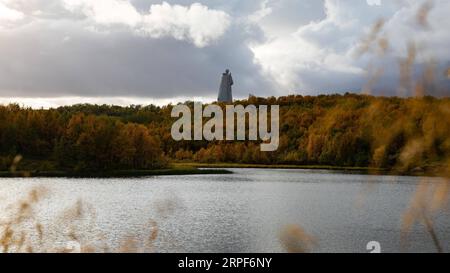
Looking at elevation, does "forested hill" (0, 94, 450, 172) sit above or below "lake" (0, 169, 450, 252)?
above

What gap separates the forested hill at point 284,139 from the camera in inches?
105

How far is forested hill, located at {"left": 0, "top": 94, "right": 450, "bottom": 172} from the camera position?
8.73 ft

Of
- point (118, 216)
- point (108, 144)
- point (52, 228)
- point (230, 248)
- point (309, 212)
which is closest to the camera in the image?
point (230, 248)

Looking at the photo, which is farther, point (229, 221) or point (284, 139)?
point (284, 139)

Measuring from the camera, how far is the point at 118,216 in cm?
3862

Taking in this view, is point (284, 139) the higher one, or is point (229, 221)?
point (284, 139)

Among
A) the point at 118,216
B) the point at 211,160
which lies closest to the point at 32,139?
the point at 211,160

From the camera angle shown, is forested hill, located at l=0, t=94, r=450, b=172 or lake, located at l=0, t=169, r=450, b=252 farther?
lake, located at l=0, t=169, r=450, b=252

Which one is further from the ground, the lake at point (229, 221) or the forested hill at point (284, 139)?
the forested hill at point (284, 139)

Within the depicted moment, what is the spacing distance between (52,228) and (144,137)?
76741mm

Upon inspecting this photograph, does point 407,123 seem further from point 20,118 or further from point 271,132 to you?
point 271,132

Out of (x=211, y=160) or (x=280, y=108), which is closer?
(x=211, y=160)

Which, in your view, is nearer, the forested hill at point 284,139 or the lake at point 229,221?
the forested hill at point 284,139

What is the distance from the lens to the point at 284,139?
163 meters
